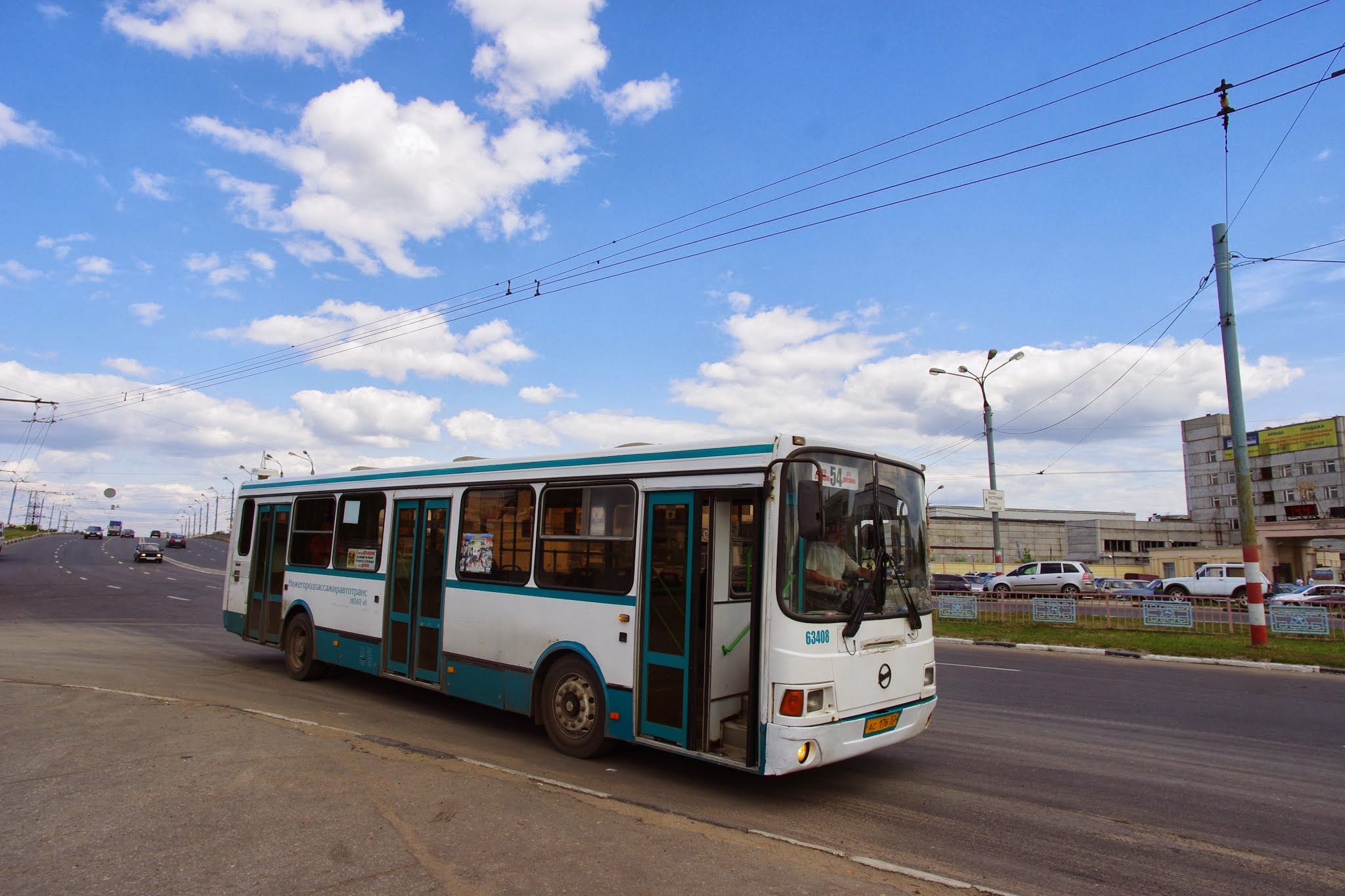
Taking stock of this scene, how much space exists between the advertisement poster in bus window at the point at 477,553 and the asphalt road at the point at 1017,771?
5.53ft

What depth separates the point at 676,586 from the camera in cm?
629

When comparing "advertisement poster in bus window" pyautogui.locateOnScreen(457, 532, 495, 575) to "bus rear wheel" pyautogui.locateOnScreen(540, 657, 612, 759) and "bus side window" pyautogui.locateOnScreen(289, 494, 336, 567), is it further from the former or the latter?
"bus side window" pyautogui.locateOnScreen(289, 494, 336, 567)

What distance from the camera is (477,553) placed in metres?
8.34

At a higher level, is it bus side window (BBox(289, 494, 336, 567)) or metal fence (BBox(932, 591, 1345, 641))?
bus side window (BBox(289, 494, 336, 567))

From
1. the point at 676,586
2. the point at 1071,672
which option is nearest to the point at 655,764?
the point at 676,586

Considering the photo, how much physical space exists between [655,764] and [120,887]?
401 centimetres

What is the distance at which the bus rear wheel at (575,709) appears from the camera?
22.5ft

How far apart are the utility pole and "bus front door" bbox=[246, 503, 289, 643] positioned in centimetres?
1807

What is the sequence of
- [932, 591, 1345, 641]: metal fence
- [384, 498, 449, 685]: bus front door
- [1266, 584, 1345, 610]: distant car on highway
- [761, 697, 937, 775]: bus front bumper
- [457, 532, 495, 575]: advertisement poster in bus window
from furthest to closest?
1. [1266, 584, 1345, 610]: distant car on highway
2. [932, 591, 1345, 641]: metal fence
3. [384, 498, 449, 685]: bus front door
4. [457, 532, 495, 575]: advertisement poster in bus window
5. [761, 697, 937, 775]: bus front bumper

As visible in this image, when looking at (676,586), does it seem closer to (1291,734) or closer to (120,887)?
(120,887)

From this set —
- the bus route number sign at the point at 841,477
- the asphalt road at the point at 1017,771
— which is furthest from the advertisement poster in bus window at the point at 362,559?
the bus route number sign at the point at 841,477

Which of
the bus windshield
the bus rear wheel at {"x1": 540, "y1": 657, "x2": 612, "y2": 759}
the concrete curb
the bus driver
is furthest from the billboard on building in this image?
the bus rear wheel at {"x1": 540, "y1": 657, "x2": 612, "y2": 759}

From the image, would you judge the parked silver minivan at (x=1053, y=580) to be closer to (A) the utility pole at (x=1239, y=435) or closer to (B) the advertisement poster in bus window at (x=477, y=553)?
(A) the utility pole at (x=1239, y=435)

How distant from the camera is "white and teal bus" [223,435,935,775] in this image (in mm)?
5688
